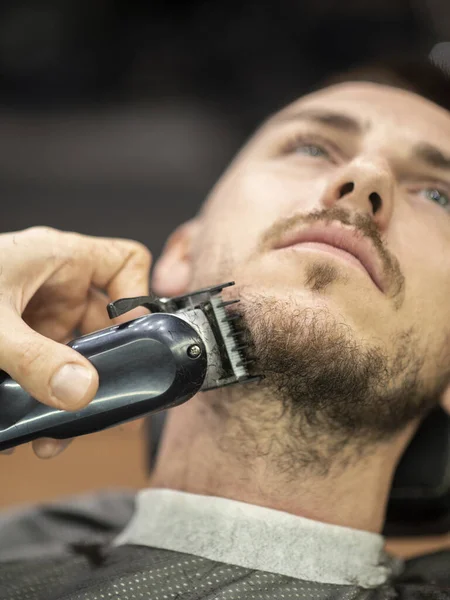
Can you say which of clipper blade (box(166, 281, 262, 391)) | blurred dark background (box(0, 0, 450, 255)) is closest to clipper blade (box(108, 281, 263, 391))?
clipper blade (box(166, 281, 262, 391))

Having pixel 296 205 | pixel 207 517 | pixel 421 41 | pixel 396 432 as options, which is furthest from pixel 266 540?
pixel 421 41

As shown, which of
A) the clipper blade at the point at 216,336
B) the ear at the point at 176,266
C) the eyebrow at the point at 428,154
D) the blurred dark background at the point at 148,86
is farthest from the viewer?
the blurred dark background at the point at 148,86

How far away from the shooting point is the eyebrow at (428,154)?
40.9 inches

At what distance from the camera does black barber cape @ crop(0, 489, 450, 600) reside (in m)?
0.86

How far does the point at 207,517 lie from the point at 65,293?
381 millimetres

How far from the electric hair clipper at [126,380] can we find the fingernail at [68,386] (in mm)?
52

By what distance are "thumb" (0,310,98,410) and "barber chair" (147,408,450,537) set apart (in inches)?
30.4

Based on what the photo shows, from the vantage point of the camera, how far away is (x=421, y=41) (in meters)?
1.94

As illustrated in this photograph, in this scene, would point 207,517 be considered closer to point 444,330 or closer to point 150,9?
point 444,330

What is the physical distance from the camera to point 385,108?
43.1 inches

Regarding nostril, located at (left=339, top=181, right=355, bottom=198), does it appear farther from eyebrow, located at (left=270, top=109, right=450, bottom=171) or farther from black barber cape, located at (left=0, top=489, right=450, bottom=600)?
black barber cape, located at (left=0, top=489, right=450, bottom=600)

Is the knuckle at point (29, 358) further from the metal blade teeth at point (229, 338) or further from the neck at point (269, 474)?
the neck at point (269, 474)

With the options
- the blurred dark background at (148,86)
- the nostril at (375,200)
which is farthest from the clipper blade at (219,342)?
the blurred dark background at (148,86)

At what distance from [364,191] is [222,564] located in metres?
0.55
